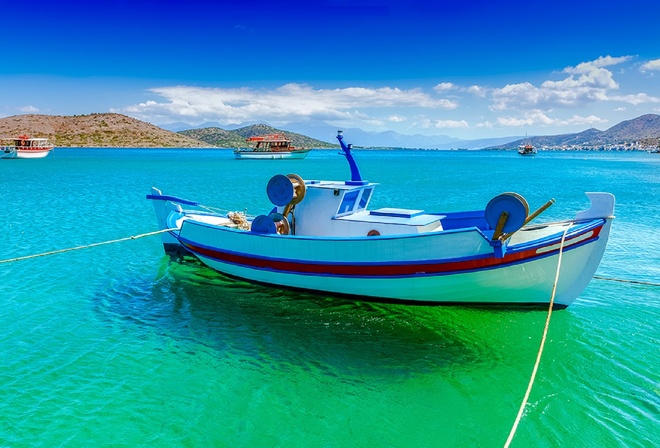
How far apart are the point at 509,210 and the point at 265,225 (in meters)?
6.48

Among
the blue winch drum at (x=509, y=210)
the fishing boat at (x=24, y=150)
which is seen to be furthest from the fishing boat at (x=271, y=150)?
the blue winch drum at (x=509, y=210)

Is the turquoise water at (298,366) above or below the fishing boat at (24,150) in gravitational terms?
below

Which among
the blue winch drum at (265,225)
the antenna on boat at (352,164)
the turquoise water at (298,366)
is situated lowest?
the turquoise water at (298,366)

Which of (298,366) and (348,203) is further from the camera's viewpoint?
(348,203)

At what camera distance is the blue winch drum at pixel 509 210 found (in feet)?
29.5

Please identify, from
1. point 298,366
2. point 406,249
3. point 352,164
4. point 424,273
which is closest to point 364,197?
point 352,164

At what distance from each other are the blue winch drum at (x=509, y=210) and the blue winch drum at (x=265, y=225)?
5794 millimetres

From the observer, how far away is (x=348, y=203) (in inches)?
518

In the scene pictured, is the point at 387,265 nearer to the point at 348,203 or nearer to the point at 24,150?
the point at 348,203

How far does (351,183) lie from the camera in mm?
13438

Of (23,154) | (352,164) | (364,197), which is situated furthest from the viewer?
(23,154)

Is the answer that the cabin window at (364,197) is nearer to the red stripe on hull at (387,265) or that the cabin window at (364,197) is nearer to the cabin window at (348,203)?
the cabin window at (348,203)

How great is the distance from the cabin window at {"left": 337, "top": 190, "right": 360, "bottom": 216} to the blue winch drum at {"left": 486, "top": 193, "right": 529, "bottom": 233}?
451cm

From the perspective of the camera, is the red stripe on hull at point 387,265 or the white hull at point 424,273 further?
the white hull at point 424,273
